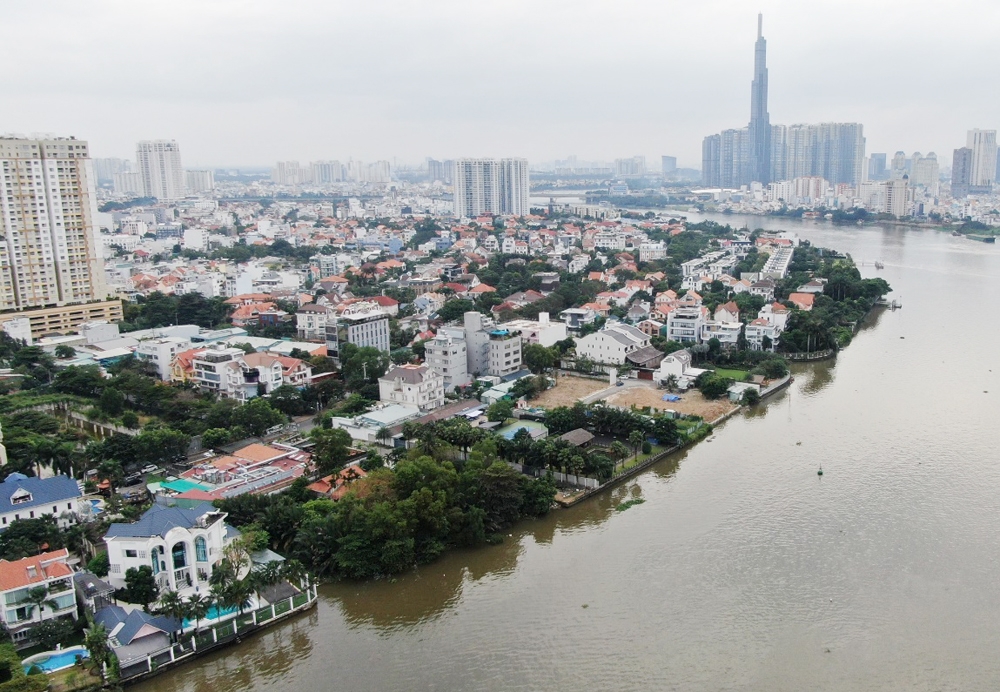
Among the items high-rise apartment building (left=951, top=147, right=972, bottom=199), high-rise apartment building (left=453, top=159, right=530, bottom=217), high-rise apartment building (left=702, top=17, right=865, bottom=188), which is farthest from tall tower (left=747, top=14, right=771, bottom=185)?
high-rise apartment building (left=453, top=159, right=530, bottom=217)

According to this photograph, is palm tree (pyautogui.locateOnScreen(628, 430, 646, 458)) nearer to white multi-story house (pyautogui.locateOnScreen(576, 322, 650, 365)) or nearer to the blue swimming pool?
white multi-story house (pyautogui.locateOnScreen(576, 322, 650, 365))

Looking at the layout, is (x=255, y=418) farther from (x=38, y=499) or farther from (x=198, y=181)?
(x=198, y=181)

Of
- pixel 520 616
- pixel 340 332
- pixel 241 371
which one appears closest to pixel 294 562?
pixel 520 616

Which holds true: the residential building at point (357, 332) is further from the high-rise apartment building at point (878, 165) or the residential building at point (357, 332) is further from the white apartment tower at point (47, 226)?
the high-rise apartment building at point (878, 165)

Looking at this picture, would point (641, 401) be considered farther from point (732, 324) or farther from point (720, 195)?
point (720, 195)

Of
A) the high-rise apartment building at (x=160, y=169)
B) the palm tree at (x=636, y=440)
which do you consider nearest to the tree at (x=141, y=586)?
the palm tree at (x=636, y=440)
